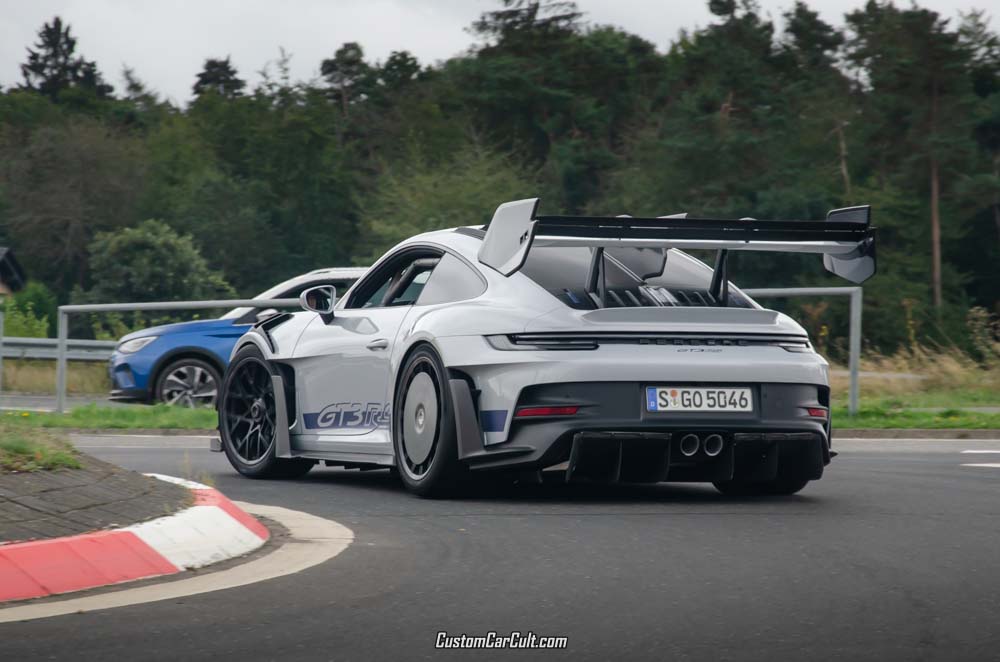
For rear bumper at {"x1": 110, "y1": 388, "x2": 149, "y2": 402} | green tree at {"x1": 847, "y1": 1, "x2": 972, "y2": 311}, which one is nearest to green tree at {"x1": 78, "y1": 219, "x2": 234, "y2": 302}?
green tree at {"x1": 847, "y1": 1, "x2": 972, "y2": 311}

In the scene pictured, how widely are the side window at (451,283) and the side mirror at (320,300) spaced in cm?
81

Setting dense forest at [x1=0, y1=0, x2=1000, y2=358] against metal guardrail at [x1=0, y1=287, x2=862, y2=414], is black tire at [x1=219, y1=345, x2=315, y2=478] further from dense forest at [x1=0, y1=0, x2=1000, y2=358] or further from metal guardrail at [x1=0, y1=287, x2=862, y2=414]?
dense forest at [x1=0, y1=0, x2=1000, y2=358]

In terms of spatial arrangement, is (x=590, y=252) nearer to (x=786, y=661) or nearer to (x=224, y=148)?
(x=786, y=661)

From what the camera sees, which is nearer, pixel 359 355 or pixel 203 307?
pixel 359 355

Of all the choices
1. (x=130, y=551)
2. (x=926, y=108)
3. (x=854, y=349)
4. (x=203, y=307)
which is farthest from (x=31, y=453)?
(x=926, y=108)

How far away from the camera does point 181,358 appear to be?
17172 millimetres

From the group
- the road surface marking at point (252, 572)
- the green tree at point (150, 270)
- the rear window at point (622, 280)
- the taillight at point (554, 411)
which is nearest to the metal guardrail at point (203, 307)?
the rear window at point (622, 280)

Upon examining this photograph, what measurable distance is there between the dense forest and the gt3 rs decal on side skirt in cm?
4385

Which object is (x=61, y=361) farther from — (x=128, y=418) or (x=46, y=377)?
(x=46, y=377)

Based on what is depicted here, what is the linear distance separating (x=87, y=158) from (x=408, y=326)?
72214 mm

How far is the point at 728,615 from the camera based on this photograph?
4.96 meters

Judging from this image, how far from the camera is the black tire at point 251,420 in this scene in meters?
9.71

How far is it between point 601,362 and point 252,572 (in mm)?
2464

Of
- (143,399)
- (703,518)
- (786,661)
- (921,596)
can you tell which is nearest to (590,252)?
(703,518)
